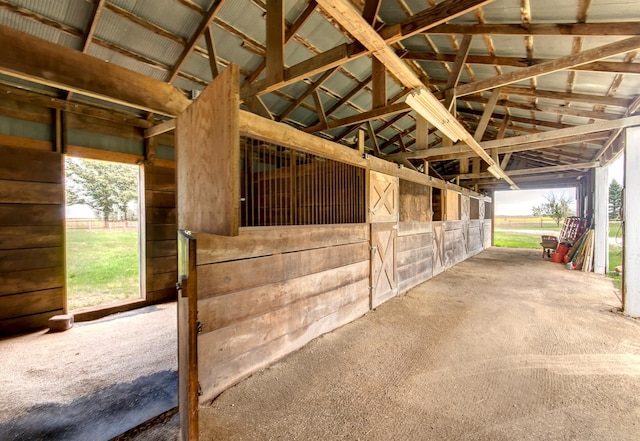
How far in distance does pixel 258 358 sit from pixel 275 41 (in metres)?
2.60

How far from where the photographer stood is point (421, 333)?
2.72 m

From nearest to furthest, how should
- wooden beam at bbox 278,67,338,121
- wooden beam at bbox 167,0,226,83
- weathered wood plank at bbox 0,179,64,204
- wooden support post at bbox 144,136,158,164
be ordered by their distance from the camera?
wooden beam at bbox 167,0,226,83
weathered wood plank at bbox 0,179,64,204
wooden beam at bbox 278,67,338,121
wooden support post at bbox 144,136,158,164

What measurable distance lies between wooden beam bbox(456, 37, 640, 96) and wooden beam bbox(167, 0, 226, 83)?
286 cm

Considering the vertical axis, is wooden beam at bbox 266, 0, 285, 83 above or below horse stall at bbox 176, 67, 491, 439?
above

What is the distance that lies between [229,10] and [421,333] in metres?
3.82

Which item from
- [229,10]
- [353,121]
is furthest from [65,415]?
[353,121]

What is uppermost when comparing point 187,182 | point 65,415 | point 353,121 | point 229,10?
point 229,10

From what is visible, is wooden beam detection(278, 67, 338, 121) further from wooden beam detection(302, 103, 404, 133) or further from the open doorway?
the open doorway

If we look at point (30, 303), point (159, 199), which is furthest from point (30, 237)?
point (159, 199)

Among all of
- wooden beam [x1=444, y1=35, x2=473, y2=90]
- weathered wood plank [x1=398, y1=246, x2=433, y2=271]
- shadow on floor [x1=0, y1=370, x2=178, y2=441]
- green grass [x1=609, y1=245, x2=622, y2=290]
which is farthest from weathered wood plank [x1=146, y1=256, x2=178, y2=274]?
green grass [x1=609, y1=245, x2=622, y2=290]

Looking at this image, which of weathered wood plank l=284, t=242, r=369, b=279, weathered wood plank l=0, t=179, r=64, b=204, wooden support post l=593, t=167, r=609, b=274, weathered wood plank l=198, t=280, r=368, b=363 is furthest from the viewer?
wooden support post l=593, t=167, r=609, b=274

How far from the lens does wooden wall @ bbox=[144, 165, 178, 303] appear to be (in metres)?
3.82

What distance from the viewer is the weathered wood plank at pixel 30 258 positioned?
9.01 feet

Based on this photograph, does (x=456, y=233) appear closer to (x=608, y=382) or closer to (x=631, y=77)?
(x=631, y=77)
